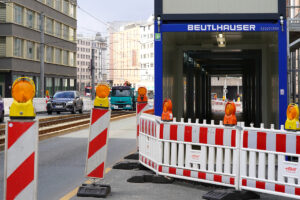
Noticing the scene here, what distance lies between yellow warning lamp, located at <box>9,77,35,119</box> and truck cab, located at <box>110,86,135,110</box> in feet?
132

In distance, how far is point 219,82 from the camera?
98.7m

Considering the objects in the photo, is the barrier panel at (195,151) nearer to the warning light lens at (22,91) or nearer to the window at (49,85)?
the warning light lens at (22,91)

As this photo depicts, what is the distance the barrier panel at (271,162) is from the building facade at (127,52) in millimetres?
159468

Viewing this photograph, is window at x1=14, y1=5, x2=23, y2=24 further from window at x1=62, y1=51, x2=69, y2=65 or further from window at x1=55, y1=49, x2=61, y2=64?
window at x1=62, y1=51, x2=69, y2=65

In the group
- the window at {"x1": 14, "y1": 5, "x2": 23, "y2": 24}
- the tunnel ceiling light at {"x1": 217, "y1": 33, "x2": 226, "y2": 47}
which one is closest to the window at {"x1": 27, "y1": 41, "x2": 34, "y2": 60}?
the window at {"x1": 14, "y1": 5, "x2": 23, "y2": 24}

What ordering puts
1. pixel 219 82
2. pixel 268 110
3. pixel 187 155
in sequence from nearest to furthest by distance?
pixel 187 155
pixel 268 110
pixel 219 82

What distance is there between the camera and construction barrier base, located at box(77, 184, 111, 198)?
6.93 m

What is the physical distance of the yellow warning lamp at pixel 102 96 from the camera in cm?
718

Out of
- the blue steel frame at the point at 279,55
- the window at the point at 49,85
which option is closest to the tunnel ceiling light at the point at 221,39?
the blue steel frame at the point at 279,55

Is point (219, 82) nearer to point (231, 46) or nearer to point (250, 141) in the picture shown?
point (231, 46)

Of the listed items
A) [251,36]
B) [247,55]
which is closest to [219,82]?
[247,55]

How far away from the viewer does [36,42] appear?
192 feet

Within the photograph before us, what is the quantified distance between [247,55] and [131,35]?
516 ft

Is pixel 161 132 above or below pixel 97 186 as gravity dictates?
above
